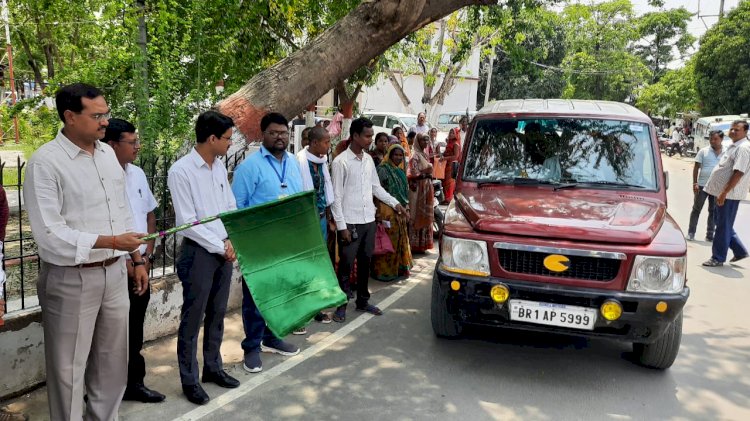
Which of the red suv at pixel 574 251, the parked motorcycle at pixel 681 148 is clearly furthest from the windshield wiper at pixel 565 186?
the parked motorcycle at pixel 681 148

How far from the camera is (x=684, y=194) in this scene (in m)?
15.2

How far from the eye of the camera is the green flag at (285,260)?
11.2 feet

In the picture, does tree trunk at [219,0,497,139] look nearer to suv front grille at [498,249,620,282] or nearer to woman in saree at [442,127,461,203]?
suv front grille at [498,249,620,282]

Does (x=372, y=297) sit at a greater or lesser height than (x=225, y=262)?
lesser

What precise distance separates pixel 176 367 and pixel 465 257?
2242mm

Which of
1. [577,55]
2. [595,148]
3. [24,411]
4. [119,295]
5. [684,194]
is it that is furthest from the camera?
[577,55]

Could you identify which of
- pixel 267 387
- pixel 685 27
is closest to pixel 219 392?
pixel 267 387

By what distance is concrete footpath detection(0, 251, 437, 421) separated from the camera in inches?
136

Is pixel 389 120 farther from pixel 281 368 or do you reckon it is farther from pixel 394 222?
pixel 281 368

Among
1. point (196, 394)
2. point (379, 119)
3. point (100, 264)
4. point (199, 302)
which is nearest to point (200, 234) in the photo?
point (199, 302)

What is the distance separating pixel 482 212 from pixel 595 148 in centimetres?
145

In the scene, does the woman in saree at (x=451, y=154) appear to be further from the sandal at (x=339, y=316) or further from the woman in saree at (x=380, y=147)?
the sandal at (x=339, y=316)

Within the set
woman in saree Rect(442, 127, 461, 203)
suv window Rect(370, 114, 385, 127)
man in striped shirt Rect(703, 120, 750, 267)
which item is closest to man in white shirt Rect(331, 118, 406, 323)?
man in striped shirt Rect(703, 120, 750, 267)

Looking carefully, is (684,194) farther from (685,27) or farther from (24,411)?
(685,27)
